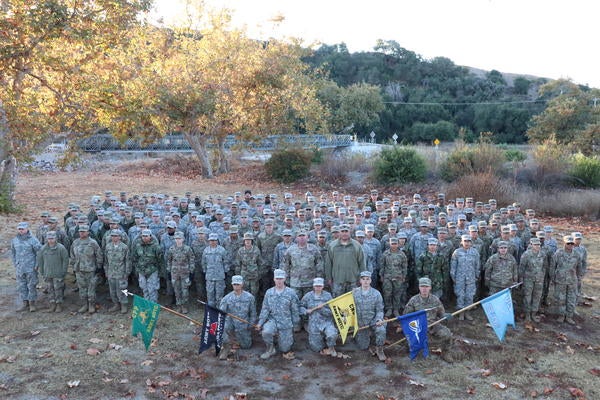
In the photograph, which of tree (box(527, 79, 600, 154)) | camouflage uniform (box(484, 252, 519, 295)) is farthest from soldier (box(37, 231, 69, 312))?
tree (box(527, 79, 600, 154))

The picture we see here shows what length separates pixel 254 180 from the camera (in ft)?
112

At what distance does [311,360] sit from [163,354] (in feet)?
8.37

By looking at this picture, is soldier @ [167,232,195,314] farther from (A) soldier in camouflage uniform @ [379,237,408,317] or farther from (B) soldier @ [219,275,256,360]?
(A) soldier in camouflage uniform @ [379,237,408,317]

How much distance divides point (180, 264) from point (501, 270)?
21.4ft

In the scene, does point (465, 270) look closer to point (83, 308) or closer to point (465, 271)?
point (465, 271)

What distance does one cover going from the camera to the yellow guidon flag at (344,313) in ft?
29.4

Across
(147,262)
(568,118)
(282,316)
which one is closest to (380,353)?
(282,316)

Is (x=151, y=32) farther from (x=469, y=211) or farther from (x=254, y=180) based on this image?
(x=469, y=211)

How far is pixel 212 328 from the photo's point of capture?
891cm

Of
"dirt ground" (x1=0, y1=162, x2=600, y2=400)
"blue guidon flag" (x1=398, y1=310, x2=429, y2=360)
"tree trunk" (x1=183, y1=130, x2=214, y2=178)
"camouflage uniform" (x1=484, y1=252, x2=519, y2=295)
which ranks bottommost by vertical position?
"dirt ground" (x1=0, y1=162, x2=600, y2=400)

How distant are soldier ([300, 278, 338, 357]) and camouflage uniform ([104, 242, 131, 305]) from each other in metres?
4.09

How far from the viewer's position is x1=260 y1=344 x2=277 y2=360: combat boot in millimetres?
9039

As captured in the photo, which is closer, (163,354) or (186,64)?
(163,354)

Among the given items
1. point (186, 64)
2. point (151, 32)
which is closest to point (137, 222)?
point (186, 64)
